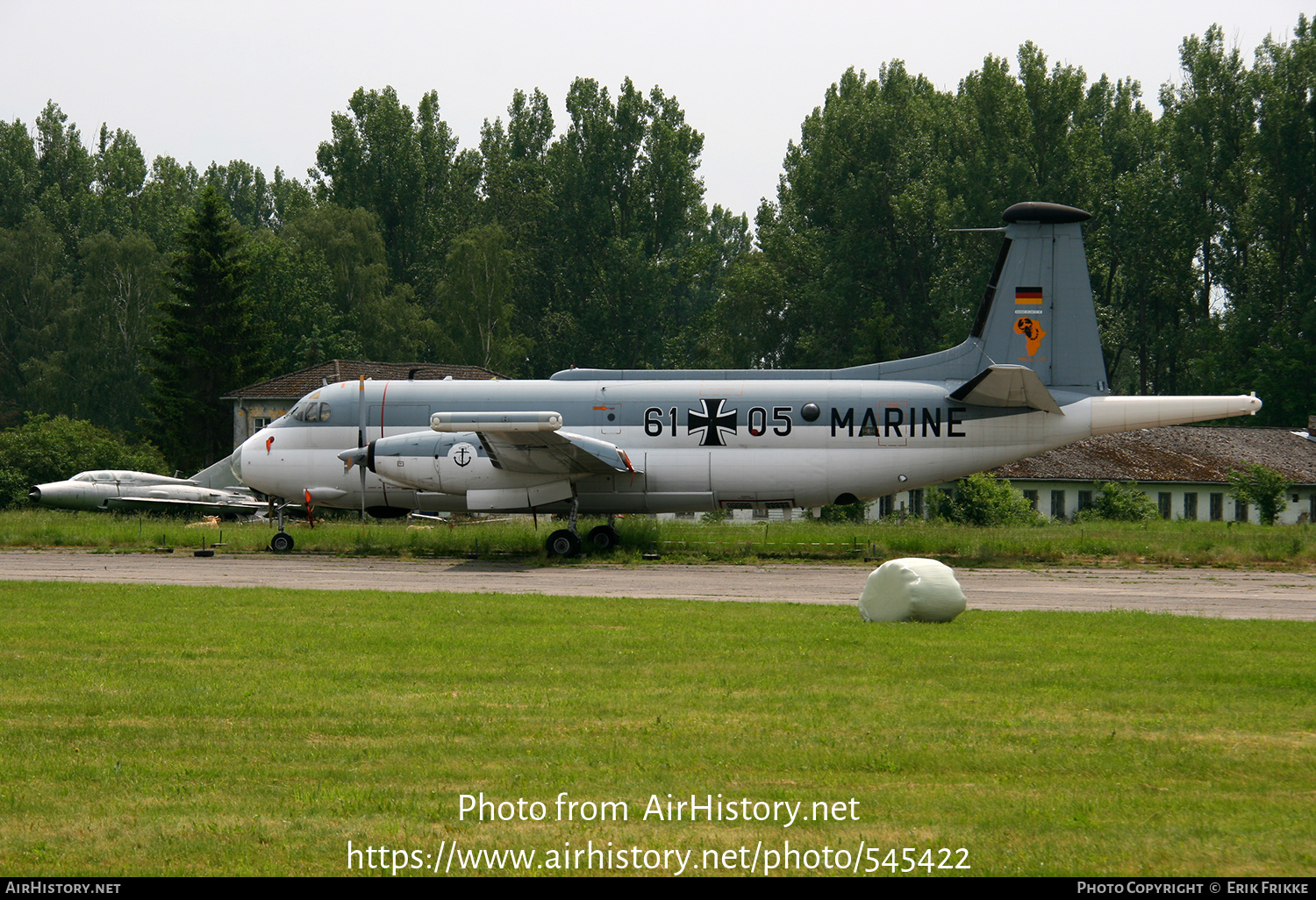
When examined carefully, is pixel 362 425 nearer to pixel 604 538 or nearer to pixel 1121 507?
pixel 604 538

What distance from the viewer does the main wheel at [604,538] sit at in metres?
29.7

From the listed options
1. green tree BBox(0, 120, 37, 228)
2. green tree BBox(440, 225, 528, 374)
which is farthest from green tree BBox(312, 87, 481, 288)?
green tree BBox(0, 120, 37, 228)

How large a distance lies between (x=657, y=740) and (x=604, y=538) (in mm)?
21246

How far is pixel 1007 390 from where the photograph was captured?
89.5 feet

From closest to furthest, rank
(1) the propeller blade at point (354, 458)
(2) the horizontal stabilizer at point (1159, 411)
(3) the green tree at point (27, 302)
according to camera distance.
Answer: (2) the horizontal stabilizer at point (1159, 411) < (1) the propeller blade at point (354, 458) < (3) the green tree at point (27, 302)

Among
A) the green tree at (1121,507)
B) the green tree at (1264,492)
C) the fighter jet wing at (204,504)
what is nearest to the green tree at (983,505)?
the green tree at (1121,507)

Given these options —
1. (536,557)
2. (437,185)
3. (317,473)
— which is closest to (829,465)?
(536,557)

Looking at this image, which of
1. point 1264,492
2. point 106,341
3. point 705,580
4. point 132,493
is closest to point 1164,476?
point 1264,492

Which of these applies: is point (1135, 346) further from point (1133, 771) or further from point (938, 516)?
point (1133, 771)

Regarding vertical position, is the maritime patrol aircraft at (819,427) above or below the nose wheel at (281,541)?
above

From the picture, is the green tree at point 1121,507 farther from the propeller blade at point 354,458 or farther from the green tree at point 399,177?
the green tree at point 399,177

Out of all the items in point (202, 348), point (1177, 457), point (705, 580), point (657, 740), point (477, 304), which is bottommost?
point (705, 580)

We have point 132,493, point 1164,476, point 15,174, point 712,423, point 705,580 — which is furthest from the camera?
point 15,174

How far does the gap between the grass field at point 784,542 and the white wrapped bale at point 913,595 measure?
1332 centimetres
